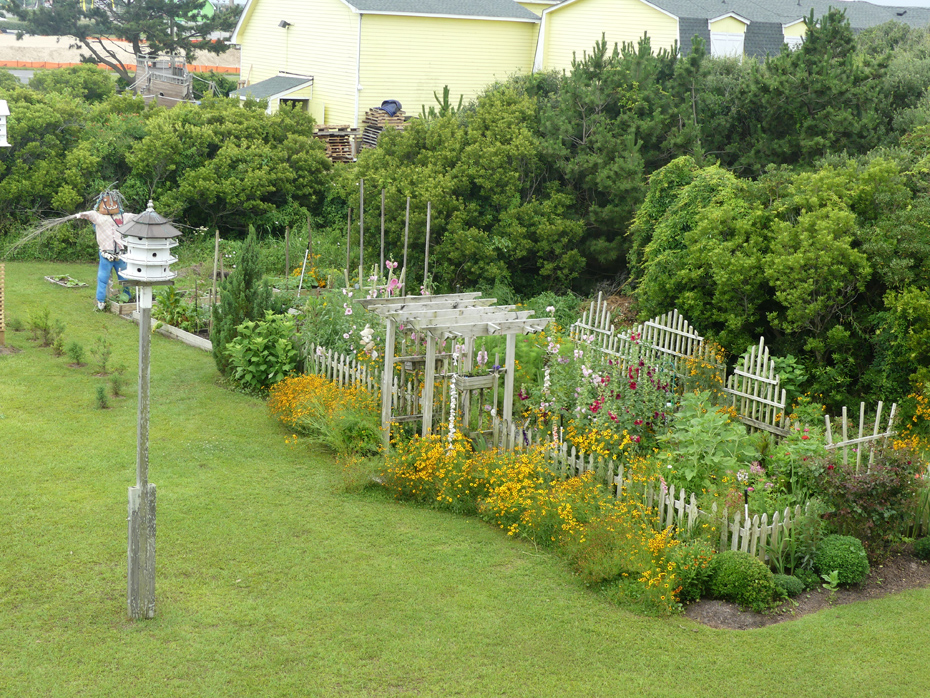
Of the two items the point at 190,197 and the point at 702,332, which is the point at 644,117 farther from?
the point at 190,197

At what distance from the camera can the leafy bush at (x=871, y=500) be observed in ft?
28.7

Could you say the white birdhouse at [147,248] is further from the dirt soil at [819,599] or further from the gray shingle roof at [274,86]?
the gray shingle roof at [274,86]

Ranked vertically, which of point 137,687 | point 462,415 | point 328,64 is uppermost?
point 328,64

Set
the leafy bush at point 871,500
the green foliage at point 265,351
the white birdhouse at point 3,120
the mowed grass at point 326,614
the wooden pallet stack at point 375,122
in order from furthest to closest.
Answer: the wooden pallet stack at point 375,122, the white birdhouse at point 3,120, the green foliage at point 265,351, the leafy bush at point 871,500, the mowed grass at point 326,614

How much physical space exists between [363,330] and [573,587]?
498 centimetres

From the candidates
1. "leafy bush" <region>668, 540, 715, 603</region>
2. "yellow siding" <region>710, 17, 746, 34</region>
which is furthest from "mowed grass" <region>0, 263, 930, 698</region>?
"yellow siding" <region>710, 17, 746, 34</region>

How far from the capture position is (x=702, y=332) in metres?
14.0

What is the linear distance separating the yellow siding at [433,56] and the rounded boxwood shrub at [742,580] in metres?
26.0

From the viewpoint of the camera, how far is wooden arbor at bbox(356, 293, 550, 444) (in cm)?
1035

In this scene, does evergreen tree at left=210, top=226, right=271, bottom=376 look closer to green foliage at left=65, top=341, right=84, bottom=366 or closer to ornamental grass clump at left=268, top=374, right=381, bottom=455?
ornamental grass clump at left=268, top=374, right=381, bottom=455

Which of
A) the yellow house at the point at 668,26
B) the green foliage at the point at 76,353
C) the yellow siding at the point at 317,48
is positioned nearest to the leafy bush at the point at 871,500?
the green foliage at the point at 76,353

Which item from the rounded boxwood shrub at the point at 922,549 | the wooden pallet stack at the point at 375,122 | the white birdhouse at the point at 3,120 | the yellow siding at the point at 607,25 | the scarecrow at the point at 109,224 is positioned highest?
the yellow siding at the point at 607,25

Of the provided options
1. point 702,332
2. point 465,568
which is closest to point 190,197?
point 702,332

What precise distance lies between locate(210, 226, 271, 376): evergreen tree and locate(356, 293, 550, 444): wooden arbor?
3463 millimetres
